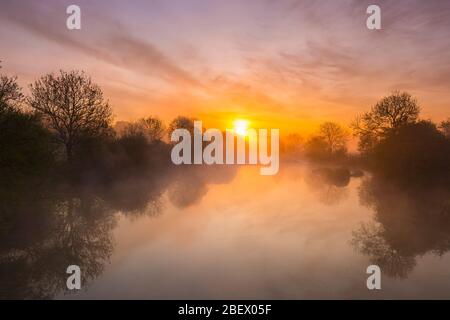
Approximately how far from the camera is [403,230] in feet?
56.4

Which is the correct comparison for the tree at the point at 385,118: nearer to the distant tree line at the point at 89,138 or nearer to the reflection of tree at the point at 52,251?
the distant tree line at the point at 89,138

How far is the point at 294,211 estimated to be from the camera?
23734 millimetres

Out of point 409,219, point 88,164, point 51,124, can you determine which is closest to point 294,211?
point 409,219

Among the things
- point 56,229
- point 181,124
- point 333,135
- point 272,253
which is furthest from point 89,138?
point 333,135

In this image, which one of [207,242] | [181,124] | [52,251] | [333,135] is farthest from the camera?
[333,135]

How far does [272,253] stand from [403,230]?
29.2ft

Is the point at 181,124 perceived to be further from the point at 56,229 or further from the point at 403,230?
the point at 403,230

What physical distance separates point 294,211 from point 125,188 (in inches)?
760

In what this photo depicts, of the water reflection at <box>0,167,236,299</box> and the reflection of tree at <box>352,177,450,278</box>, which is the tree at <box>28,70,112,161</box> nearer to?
the water reflection at <box>0,167,236,299</box>

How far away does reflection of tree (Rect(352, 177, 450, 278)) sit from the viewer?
43.2ft

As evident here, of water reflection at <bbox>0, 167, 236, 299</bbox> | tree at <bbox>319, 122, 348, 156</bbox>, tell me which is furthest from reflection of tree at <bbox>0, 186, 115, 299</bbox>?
tree at <bbox>319, 122, 348, 156</bbox>

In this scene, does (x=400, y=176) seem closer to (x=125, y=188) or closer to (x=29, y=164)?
(x=125, y=188)
